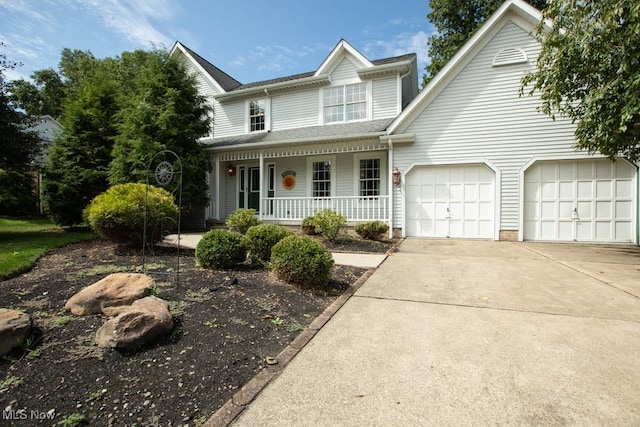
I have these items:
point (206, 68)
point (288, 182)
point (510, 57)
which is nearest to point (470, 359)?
point (510, 57)

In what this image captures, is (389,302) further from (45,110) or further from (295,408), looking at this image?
(45,110)

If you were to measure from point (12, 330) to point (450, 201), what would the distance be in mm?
10106

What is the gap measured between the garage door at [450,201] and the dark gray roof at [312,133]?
2.40m

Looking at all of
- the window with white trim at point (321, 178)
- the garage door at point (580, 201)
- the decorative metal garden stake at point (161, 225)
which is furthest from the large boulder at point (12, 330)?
the garage door at point (580, 201)

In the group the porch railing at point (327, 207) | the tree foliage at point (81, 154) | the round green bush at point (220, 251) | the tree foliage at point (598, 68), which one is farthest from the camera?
the porch railing at point (327, 207)

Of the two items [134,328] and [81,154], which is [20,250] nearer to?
[81,154]

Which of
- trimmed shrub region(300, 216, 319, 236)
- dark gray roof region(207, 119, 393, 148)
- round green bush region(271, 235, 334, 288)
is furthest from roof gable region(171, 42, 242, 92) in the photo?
round green bush region(271, 235, 334, 288)

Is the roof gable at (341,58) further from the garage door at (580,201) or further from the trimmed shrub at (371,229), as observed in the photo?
the garage door at (580,201)

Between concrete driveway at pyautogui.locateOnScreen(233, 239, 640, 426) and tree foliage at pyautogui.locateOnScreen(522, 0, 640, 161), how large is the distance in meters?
3.28

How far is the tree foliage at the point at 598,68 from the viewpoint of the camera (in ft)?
17.6

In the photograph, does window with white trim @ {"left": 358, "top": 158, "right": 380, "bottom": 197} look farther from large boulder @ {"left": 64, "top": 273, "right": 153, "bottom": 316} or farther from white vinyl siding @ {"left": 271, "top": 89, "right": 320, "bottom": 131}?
large boulder @ {"left": 64, "top": 273, "right": 153, "bottom": 316}

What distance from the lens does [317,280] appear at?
13.7 ft

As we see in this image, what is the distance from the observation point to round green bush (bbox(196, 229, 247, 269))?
4.99 metres

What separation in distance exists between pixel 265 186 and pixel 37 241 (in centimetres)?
756
